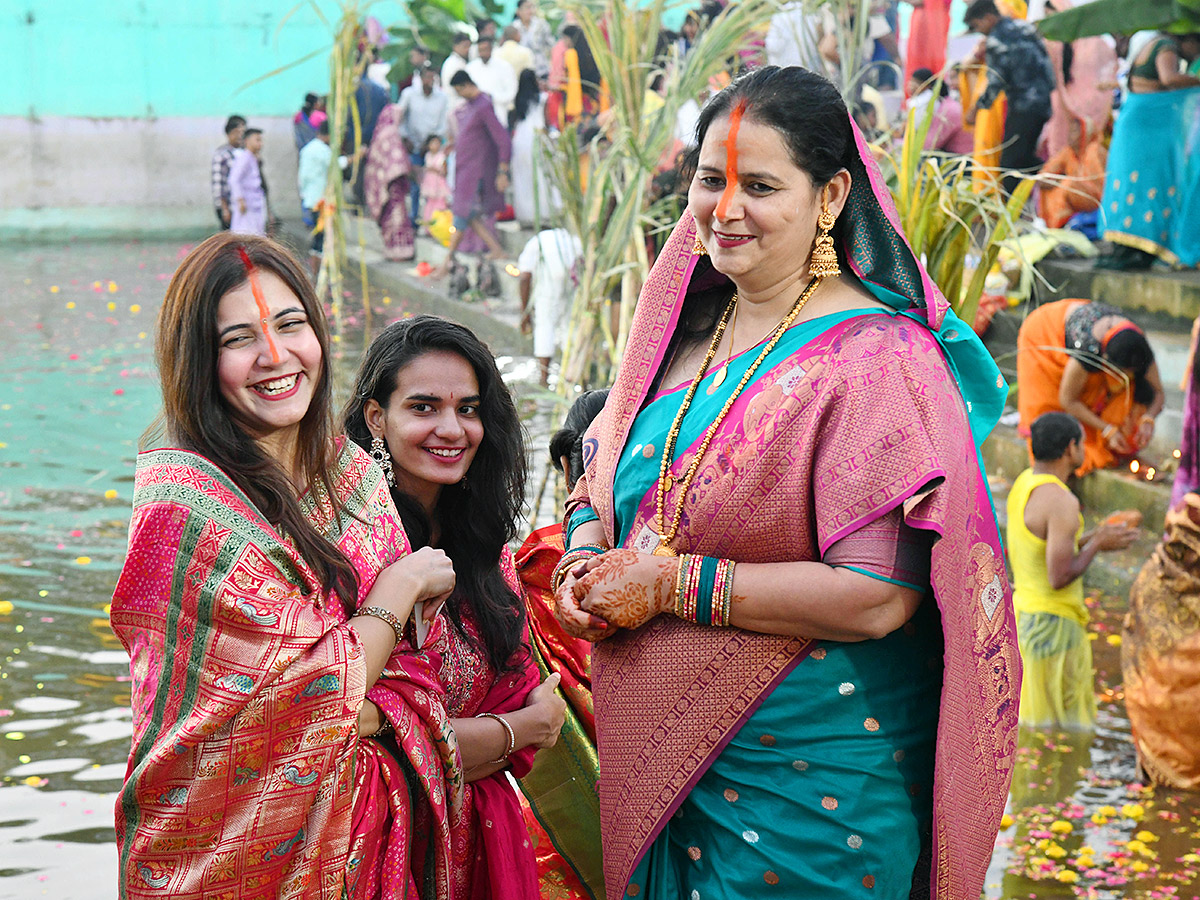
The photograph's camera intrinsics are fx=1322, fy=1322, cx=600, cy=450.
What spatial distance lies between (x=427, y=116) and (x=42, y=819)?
40.2ft

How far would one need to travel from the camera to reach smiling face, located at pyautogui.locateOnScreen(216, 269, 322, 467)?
6.45ft

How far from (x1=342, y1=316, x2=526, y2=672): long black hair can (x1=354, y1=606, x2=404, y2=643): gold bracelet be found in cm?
→ 36

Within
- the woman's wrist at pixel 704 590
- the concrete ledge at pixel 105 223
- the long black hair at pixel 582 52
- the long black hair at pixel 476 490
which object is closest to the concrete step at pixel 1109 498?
the long black hair at pixel 476 490

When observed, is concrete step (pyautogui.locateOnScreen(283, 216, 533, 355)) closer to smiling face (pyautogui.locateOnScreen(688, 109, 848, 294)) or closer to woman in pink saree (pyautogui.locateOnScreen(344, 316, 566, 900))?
woman in pink saree (pyautogui.locateOnScreen(344, 316, 566, 900))

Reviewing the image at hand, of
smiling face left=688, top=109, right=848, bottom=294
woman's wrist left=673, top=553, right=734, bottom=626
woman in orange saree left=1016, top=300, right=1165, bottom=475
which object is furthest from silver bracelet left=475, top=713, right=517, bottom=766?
woman in orange saree left=1016, top=300, right=1165, bottom=475

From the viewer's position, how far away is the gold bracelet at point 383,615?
1.97m

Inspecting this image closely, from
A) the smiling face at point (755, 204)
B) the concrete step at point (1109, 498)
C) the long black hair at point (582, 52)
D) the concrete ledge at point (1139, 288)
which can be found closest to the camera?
the smiling face at point (755, 204)

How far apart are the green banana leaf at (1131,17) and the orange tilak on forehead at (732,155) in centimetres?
544

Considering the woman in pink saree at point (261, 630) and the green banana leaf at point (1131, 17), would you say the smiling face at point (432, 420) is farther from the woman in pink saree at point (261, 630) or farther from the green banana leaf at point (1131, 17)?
the green banana leaf at point (1131, 17)

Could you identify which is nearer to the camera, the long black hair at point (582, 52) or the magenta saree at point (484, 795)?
the magenta saree at point (484, 795)

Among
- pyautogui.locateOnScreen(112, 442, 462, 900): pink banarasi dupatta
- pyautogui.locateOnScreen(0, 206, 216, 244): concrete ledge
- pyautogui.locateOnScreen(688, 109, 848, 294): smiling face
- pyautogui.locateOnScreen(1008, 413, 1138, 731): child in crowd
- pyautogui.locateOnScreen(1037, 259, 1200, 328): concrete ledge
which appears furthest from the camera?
pyautogui.locateOnScreen(0, 206, 216, 244): concrete ledge

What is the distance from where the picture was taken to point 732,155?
1952mm

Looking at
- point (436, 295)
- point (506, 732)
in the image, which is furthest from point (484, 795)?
point (436, 295)

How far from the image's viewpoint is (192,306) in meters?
1.95
